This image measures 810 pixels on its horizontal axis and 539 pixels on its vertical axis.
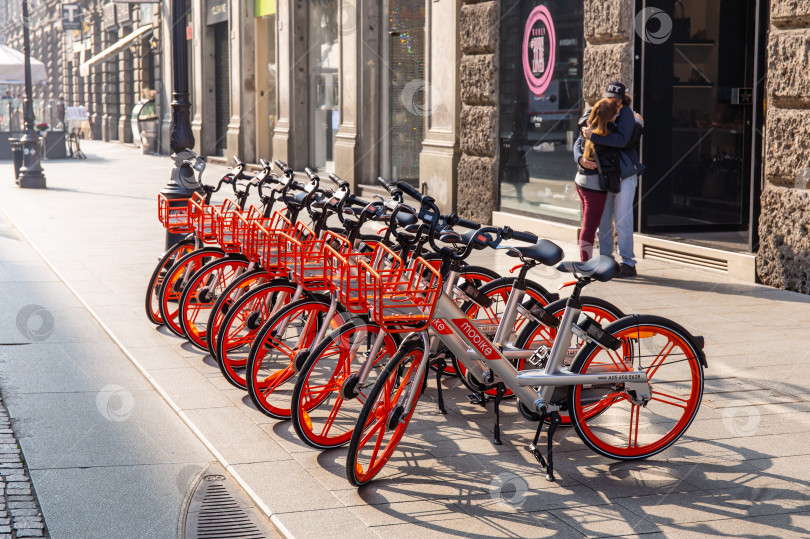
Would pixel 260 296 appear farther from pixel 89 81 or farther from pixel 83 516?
pixel 89 81

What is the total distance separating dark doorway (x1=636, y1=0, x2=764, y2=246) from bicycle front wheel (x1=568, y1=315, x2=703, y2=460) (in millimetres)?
5920

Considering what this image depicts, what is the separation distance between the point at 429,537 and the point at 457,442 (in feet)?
3.79

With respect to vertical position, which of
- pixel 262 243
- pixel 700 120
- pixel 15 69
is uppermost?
pixel 15 69

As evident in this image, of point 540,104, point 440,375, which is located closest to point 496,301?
point 440,375

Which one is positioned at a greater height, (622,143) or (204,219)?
(622,143)

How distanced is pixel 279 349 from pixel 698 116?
290 inches

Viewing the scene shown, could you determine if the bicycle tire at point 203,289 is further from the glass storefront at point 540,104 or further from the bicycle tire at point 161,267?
the glass storefront at point 540,104

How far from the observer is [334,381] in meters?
5.07

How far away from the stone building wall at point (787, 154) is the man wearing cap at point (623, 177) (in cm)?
109

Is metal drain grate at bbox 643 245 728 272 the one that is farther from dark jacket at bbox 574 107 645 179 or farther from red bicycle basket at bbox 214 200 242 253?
red bicycle basket at bbox 214 200 242 253

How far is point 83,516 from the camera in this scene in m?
4.15

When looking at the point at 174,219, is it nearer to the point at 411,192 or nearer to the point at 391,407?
the point at 411,192

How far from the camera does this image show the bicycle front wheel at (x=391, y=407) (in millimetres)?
4371

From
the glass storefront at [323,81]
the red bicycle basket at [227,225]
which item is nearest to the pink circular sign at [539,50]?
the glass storefront at [323,81]
